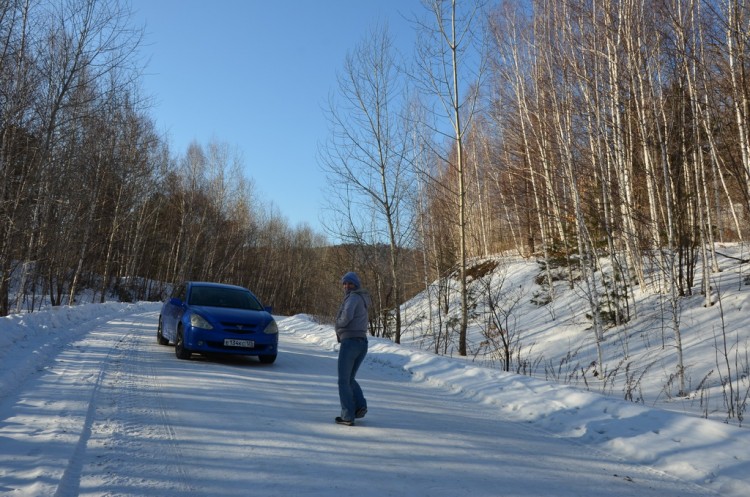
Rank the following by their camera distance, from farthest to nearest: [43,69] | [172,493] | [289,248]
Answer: [289,248] < [43,69] < [172,493]

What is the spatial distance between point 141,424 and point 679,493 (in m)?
5.01

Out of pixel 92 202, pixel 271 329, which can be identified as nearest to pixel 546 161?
pixel 271 329

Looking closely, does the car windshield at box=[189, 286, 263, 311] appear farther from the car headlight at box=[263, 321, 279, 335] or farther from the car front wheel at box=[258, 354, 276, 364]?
the car front wheel at box=[258, 354, 276, 364]

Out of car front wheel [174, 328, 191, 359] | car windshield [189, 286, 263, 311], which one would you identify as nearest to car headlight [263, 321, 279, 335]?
car windshield [189, 286, 263, 311]

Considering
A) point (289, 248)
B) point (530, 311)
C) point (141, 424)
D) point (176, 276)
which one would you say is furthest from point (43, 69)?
point (289, 248)

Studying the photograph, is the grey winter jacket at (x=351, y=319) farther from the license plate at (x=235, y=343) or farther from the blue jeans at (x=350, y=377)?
the license plate at (x=235, y=343)

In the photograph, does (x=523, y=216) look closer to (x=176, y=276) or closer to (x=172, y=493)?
(x=172, y=493)

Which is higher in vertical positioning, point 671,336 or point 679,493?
point 671,336

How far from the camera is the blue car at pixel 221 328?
973 centimetres

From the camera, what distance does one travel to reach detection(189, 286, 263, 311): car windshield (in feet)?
35.8

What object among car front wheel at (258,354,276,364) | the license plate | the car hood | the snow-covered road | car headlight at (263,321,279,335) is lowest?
the snow-covered road

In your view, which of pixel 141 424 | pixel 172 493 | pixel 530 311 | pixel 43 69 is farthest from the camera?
pixel 530 311

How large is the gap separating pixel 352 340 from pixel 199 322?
489cm

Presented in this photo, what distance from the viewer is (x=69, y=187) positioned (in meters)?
22.4
